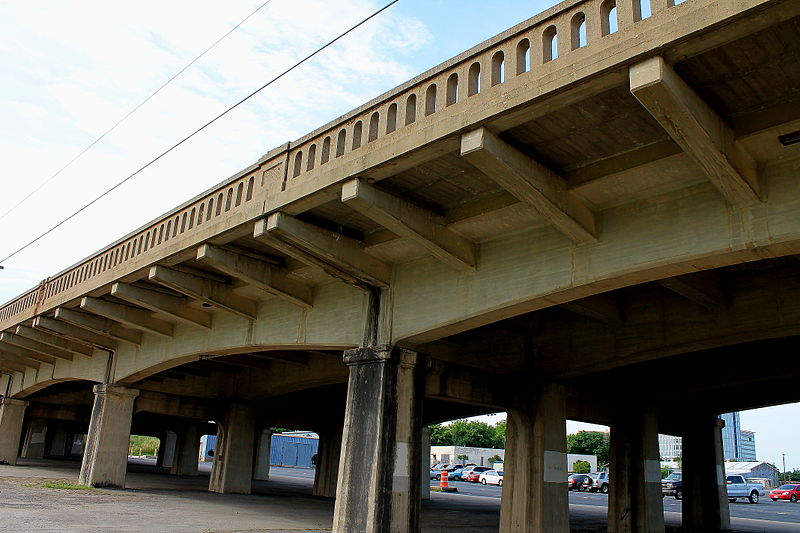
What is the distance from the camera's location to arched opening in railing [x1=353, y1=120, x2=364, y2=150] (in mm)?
11016

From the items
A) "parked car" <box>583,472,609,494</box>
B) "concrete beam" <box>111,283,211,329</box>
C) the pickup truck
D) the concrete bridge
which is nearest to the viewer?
the concrete bridge

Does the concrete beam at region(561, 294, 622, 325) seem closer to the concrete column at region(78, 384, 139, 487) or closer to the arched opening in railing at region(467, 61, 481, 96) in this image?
the arched opening in railing at region(467, 61, 481, 96)

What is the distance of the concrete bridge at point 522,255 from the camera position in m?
7.96

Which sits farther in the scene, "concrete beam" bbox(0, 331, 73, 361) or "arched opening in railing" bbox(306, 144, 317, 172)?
"concrete beam" bbox(0, 331, 73, 361)

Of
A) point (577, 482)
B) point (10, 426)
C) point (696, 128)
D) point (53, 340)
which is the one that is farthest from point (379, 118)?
point (577, 482)

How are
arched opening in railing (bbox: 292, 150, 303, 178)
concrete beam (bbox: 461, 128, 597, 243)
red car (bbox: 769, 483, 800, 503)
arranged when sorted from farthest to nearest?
red car (bbox: 769, 483, 800, 503)
arched opening in railing (bbox: 292, 150, 303, 178)
concrete beam (bbox: 461, 128, 597, 243)

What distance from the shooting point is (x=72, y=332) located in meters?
22.7

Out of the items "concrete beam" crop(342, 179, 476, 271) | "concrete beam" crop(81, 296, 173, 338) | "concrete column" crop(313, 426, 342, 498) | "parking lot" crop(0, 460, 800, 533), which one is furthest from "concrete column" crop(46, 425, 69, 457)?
"concrete beam" crop(342, 179, 476, 271)

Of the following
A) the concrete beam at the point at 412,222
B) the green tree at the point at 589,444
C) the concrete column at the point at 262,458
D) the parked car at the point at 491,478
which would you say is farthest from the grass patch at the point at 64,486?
the green tree at the point at 589,444

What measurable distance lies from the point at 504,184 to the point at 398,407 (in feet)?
17.1

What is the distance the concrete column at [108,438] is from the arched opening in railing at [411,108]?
18.0 m

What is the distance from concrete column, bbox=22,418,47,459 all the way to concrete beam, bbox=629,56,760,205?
4852cm

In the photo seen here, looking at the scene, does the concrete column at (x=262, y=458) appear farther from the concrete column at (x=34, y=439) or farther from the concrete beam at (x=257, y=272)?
the concrete beam at (x=257, y=272)

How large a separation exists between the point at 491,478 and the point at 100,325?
142ft
